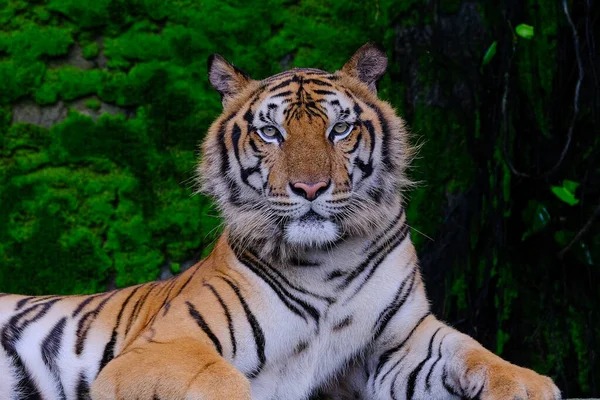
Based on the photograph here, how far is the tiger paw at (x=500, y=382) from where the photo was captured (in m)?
2.38

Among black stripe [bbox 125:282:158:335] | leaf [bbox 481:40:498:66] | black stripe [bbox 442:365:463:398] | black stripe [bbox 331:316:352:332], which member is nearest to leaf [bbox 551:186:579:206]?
leaf [bbox 481:40:498:66]

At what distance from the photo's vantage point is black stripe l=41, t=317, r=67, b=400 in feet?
9.87

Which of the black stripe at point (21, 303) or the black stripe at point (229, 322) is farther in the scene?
the black stripe at point (21, 303)

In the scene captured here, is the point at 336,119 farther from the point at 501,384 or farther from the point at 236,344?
the point at 501,384

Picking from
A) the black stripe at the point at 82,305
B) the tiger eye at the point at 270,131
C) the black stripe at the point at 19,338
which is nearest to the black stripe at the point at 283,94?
the tiger eye at the point at 270,131

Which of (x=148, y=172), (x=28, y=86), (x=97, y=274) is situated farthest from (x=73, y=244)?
(x=28, y=86)

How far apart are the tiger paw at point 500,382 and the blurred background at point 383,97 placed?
1858mm

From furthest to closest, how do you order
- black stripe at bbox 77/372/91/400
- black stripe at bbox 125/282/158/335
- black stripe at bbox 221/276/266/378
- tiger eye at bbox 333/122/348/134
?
black stripe at bbox 125/282/158/335 → black stripe at bbox 77/372/91/400 → tiger eye at bbox 333/122/348/134 → black stripe at bbox 221/276/266/378

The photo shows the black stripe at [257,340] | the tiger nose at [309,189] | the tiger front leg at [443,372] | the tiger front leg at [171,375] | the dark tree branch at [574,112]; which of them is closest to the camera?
the tiger front leg at [171,375]

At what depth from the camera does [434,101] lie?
4488 mm

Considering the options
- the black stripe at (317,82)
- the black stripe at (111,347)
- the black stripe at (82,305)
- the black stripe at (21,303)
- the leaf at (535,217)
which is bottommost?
the leaf at (535,217)

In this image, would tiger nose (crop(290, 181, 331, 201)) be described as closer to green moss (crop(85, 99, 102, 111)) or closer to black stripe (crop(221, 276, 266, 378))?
black stripe (crop(221, 276, 266, 378))

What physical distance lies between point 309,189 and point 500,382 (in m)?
0.78

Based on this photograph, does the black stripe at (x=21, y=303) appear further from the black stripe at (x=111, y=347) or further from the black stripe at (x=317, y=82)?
the black stripe at (x=317, y=82)
